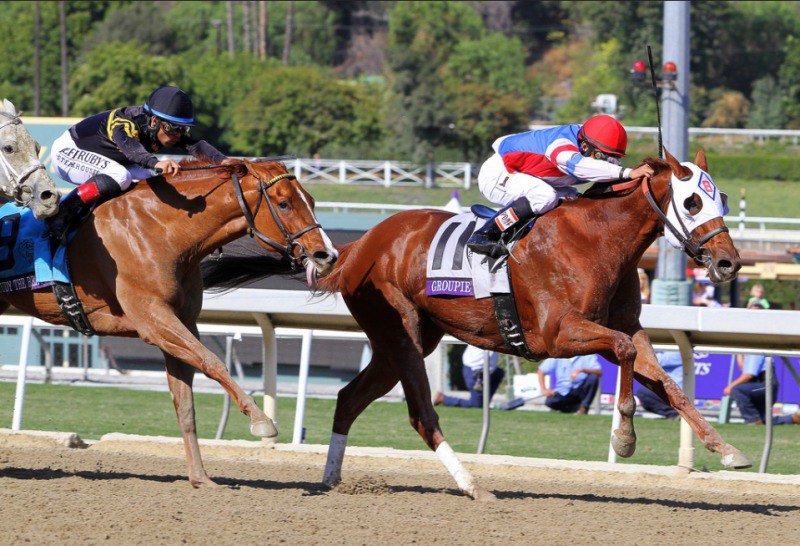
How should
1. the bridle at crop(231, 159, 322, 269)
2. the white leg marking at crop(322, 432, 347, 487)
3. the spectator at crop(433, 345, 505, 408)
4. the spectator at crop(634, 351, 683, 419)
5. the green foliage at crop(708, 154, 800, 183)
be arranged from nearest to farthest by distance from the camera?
the bridle at crop(231, 159, 322, 269)
the white leg marking at crop(322, 432, 347, 487)
the spectator at crop(634, 351, 683, 419)
the spectator at crop(433, 345, 505, 408)
the green foliage at crop(708, 154, 800, 183)

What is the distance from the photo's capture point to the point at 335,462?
6441 millimetres

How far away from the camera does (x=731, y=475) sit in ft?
22.5

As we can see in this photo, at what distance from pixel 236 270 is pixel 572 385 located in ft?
14.7

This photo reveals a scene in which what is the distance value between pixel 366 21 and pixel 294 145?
110ft

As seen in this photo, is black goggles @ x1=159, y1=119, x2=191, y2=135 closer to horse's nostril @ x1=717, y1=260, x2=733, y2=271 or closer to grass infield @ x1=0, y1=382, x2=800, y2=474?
horse's nostril @ x1=717, y1=260, x2=733, y2=271

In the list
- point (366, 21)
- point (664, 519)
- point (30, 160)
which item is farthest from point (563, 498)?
point (366, 21)

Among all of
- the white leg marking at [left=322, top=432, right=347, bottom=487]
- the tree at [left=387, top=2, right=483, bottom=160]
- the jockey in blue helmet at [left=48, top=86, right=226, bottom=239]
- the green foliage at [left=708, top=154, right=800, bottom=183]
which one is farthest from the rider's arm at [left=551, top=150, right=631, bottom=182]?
the tree at [left=387, top=2, right=483, bottom=160]

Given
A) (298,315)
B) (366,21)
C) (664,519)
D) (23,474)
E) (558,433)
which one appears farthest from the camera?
(366,21)

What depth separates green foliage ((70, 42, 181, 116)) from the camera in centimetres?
4441

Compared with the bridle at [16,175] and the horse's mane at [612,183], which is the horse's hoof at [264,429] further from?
the horse's mane at [612,183]

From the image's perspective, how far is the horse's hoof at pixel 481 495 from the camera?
19.8 feet

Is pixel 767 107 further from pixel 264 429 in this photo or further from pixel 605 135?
pixel 264 429

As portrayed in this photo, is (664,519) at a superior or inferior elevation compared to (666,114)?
inferior

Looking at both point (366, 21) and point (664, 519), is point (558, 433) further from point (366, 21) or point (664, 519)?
point (366, 21)
